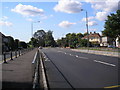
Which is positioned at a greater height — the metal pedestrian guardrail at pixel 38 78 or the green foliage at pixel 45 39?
the green foliage at pixel 45 39

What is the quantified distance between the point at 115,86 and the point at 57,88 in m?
2.46

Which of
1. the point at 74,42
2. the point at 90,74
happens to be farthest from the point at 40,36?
the point at 90,74

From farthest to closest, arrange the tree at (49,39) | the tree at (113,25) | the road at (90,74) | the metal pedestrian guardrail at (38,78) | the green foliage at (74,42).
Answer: the tree at (49,39) → the green foliage at (74,42) → the tree at (113,25) → the road at (90,74) → the metal pedestrian guardrail at (38,78)

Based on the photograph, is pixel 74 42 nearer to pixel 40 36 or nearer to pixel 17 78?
pixel 17 78

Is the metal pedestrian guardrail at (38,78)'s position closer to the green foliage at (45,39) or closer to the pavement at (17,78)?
the pavement at (17,78)

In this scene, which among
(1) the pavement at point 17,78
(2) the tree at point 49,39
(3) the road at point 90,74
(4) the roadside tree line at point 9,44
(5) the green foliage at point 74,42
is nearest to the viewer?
(1) the pavement at point 17,78

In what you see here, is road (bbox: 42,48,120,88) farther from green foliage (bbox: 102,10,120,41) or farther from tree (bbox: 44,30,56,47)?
tree (bbox: 44,30,56,47)

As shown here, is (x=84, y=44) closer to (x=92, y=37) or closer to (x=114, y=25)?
(x=92, y=37)

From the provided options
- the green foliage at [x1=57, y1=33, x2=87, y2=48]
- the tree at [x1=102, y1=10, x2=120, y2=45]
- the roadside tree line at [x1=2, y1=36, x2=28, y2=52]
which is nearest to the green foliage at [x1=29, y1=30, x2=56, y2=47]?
the green foliage at [x1=57, y1=33, x2=87, y2=48]

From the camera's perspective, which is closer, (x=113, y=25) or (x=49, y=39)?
(x=113, y=25)

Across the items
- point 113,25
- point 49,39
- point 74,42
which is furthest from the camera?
point 49,39

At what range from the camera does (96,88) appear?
22.1 feet

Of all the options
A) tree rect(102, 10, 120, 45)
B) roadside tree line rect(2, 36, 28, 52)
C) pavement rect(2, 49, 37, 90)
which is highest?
tree rect(102, 10, 120, 45)

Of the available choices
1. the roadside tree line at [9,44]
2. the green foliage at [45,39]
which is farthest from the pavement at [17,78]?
the green foliage at [45,39]
